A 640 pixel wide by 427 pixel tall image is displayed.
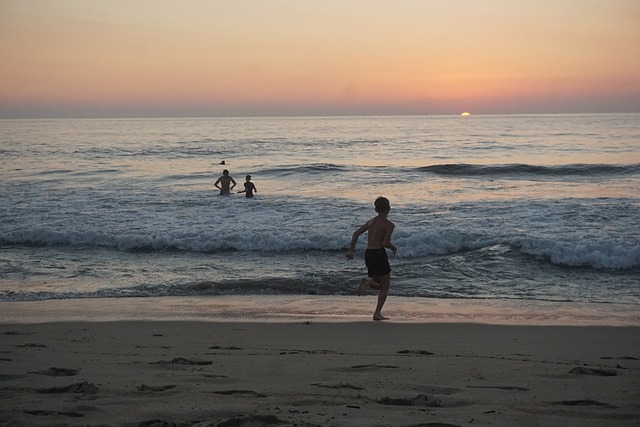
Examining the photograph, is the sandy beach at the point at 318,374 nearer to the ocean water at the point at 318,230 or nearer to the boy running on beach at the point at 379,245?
the boy running on beach at the point at 379,245

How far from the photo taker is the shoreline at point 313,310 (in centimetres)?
827

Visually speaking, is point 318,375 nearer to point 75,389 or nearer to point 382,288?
point 75,389

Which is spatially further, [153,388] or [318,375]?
[318,375]

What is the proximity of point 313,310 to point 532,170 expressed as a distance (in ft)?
81.4

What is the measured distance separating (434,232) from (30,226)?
974 centimetres

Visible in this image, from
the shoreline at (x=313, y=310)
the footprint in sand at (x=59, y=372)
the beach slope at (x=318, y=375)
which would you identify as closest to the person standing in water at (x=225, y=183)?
the shoreline at (x=313, y=310)

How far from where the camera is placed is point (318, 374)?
5168 mm

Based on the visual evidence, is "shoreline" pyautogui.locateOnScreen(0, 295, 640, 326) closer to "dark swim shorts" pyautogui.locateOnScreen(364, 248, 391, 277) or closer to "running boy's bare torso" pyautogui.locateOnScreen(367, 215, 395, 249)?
"dark swim shorts" pyautogui.locateOnScreen(364, 248, 391, 277)

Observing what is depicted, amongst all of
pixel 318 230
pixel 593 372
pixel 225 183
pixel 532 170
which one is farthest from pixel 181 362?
pixel 532 170

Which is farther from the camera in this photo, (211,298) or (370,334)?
(211,298)

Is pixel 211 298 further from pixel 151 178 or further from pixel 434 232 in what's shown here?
pixel 151 178

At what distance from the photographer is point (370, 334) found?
7258mm

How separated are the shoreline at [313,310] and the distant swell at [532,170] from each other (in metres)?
22.2

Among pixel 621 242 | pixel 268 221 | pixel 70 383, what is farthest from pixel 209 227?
pixel 70 383
